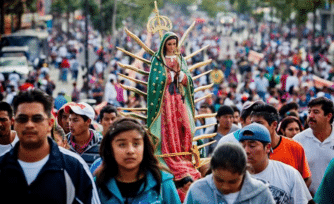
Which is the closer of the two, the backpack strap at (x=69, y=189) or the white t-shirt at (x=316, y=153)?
the backpack strap at (x=69, y=189)

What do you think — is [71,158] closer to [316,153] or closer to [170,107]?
[316,153]

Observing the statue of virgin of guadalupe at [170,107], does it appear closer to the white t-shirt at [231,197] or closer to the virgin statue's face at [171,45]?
the virgin statue's face at [171,45]

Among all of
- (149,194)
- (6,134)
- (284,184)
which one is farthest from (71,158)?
(6,134)

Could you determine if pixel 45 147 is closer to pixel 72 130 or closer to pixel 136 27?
pixel 72 130

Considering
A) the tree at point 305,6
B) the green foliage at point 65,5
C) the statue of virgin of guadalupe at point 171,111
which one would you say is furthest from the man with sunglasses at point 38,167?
the green foliage at point 65,5

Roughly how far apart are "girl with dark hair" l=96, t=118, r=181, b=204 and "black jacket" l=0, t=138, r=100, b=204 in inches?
10.4

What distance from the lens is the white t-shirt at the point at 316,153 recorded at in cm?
764

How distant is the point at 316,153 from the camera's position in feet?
25.5

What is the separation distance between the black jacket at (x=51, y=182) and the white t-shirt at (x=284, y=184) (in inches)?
61.2

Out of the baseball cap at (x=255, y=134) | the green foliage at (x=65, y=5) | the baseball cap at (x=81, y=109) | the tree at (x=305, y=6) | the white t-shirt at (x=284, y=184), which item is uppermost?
the green foliage at (x=65, y=5)

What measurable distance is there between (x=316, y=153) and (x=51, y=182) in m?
4.11

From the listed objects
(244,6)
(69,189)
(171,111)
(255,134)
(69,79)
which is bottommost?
(69,189)

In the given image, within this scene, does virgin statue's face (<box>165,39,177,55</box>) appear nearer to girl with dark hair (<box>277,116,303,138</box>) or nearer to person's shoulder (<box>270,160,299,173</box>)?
girl with dark hair (<box>277,116,303,138</box>)

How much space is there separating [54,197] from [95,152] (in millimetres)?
3013
